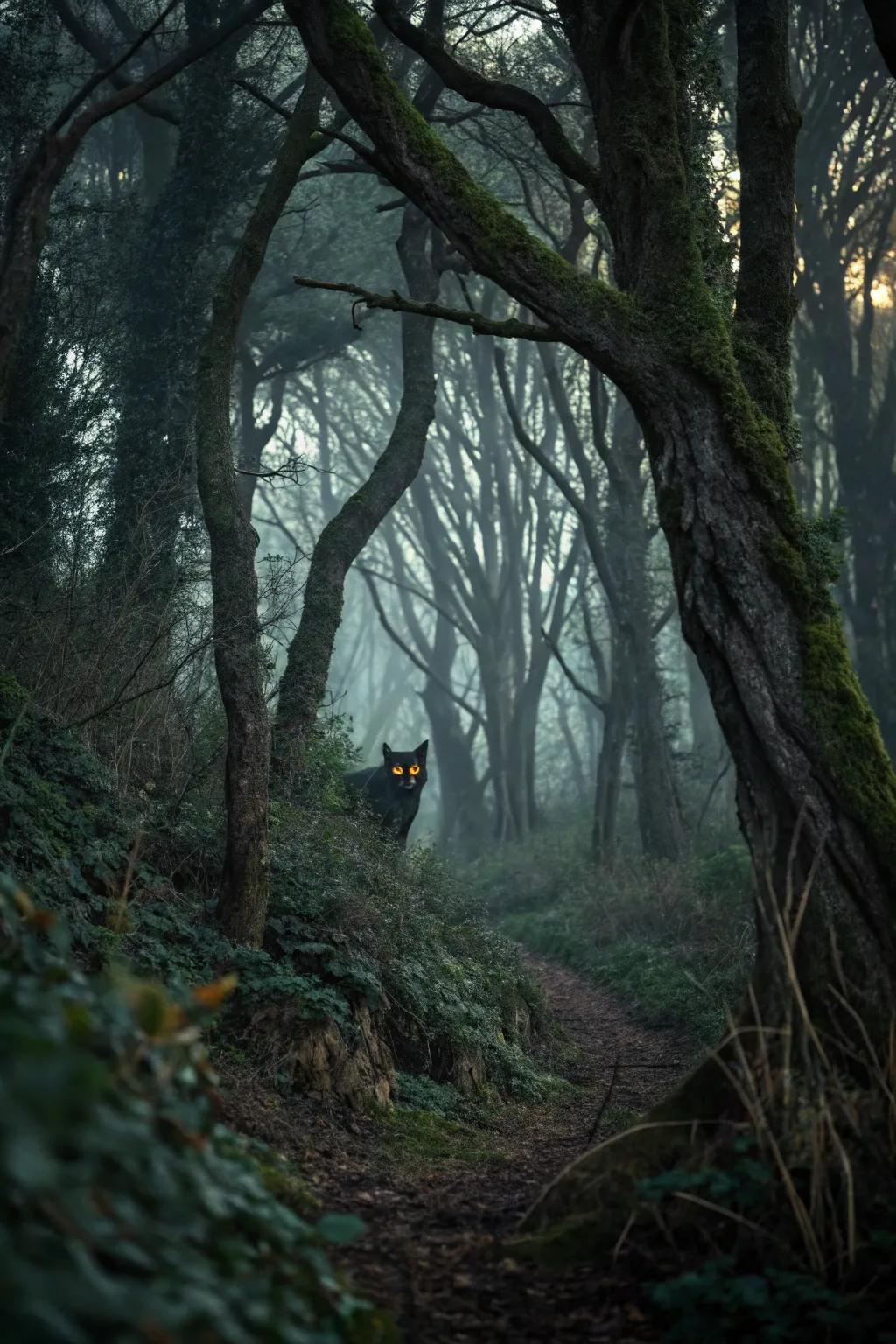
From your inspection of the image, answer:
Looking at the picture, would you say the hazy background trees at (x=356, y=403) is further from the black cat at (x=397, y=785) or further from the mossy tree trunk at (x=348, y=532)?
the black cat at (x=397, y=785)

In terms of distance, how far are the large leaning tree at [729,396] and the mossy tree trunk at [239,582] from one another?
192cm

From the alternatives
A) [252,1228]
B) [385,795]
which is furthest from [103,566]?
[252,1228]

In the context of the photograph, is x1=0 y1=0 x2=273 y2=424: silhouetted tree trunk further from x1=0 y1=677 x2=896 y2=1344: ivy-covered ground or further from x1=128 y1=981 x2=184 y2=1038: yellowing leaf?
x1=128 y1=981 x2=184 y2=1038: yellowing leaf

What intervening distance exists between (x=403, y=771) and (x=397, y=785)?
8.7 inches

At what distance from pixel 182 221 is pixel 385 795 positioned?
26.2 feet

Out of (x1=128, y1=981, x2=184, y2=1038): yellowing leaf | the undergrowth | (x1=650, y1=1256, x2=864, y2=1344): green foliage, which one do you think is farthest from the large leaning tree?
the undergrowth

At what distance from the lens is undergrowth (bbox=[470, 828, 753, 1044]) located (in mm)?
10750

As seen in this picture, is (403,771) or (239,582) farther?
(403,771)

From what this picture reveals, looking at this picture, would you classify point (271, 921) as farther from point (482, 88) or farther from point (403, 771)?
point (403, 771)

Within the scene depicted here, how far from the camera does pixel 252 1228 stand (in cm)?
295

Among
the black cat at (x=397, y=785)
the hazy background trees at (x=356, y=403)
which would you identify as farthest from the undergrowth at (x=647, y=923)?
the black cat at (x=397, y=785)

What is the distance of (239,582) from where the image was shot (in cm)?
825

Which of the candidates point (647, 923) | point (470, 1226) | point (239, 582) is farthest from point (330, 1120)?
point (647, 923)

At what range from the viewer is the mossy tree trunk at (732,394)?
4980 millimetres
